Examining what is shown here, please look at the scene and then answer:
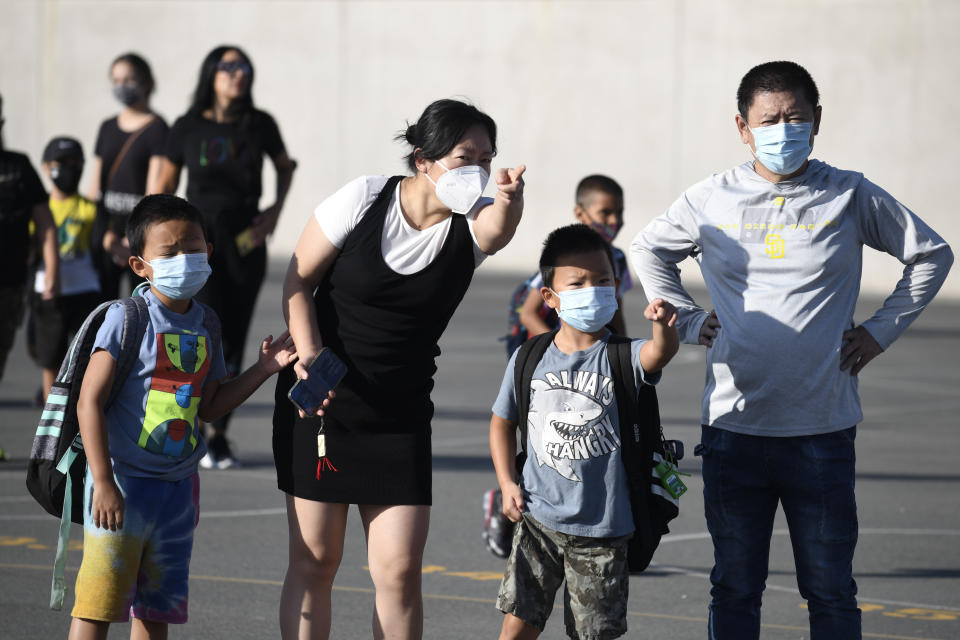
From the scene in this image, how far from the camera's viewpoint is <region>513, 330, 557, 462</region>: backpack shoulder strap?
16.2 ft

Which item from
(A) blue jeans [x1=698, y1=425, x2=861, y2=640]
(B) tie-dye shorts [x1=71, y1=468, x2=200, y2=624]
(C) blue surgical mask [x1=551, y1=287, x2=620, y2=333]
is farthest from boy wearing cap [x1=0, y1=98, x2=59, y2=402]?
(A) blue jeans [x1=698, y1=425, x2=861, y2=640]

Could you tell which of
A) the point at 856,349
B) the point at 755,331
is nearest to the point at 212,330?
the point at 755,331

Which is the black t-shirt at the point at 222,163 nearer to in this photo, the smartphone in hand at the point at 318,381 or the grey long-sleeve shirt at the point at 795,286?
the smartphone in hand at the point at 318,381

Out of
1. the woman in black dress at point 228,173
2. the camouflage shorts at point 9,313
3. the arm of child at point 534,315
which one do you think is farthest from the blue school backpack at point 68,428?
the camouflage shorts at point 9,313

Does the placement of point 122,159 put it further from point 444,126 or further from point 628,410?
point 628,410

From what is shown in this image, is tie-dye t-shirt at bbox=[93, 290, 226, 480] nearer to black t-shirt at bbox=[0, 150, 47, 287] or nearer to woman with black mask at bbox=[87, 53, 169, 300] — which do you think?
black t-shirt at bbox=[0, 150, 47, 287]

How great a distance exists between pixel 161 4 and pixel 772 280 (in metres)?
27.9

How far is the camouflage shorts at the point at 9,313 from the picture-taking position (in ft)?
30.8

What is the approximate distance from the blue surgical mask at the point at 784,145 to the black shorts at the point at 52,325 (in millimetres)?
6571

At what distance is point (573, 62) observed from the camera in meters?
27.8

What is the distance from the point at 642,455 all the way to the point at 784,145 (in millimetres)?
1086

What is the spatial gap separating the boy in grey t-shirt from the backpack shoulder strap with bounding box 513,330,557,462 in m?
0.02

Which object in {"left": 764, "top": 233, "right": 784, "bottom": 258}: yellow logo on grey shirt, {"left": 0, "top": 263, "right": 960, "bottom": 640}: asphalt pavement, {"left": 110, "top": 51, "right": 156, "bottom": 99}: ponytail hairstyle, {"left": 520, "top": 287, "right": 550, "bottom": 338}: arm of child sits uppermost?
{"left": 110, "top": 51, "right": 156, "bottom": 99}: ponytail hairstyle

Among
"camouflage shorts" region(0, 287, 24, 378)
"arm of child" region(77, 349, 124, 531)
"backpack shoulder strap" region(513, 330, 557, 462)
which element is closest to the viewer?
"arm of child" region(77, 349, 124, 531)
